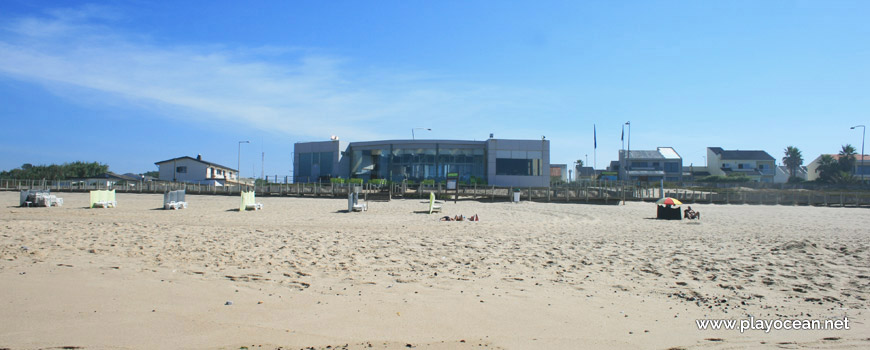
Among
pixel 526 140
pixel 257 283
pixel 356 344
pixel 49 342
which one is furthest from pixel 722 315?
pixel 526 140

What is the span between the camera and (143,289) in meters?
5.89

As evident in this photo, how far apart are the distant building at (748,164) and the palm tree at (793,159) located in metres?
12.8

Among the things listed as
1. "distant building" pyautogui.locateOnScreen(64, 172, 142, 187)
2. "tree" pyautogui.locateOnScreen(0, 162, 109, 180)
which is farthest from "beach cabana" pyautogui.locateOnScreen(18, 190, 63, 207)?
"tree" pyautogui.locateOnScreen(0, 162, 109, 180)

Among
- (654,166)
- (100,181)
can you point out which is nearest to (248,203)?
(100,181)

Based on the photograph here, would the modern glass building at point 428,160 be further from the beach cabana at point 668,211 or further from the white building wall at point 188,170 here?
the beach cabana at point 668,211

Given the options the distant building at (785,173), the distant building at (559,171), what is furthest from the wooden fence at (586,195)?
the distant building at (559,171)

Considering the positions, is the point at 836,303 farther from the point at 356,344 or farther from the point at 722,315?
the point at 356,344

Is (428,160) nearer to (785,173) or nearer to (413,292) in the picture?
(413,292)

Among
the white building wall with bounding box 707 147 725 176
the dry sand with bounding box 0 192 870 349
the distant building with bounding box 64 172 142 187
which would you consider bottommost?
the dry sand with bounding box 0 192 870 349

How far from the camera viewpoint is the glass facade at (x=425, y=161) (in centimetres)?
5381

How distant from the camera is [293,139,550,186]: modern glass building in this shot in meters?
51.3

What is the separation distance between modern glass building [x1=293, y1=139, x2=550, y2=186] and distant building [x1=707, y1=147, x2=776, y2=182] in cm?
Result: 4139

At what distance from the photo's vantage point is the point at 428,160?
180ft

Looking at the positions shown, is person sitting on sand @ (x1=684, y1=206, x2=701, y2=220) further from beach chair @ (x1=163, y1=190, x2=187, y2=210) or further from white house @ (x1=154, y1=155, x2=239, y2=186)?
white house @ (x1=154, y1=155, x2=239, y2=186)
